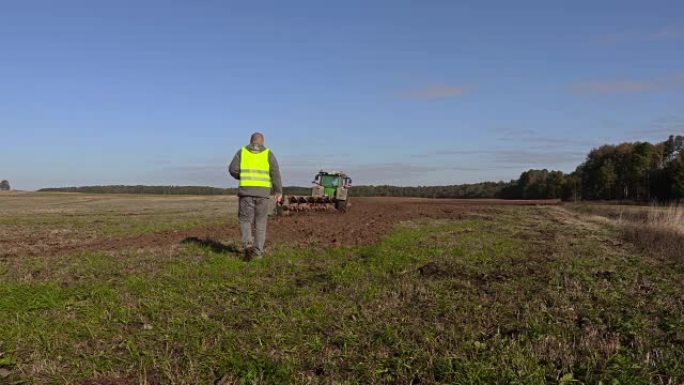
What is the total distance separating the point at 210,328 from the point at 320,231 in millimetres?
9613

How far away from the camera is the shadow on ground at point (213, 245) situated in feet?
33.0

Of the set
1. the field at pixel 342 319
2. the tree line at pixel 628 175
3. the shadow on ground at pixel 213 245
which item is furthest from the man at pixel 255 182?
the tree line at pixel 628 175

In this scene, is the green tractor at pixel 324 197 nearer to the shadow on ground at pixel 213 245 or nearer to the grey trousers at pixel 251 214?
the shadow on ground at pixel 213 245

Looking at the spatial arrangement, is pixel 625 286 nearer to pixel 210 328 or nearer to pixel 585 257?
pixel 585 257

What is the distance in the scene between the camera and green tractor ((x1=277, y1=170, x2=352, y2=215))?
966 inches

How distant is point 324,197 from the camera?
27.4 metres

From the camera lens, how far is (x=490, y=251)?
32.7ft

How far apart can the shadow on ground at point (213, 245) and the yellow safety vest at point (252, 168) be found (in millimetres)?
1533

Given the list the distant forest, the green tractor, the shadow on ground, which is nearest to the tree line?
the distant forest

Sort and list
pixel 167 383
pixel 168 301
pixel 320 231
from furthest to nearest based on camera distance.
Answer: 1. pixel 320 231
2. pixel 168 301
3. pixel 167 383

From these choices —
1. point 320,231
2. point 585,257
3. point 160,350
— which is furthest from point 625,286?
point 320,231

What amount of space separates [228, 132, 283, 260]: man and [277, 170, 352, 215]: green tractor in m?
12.4

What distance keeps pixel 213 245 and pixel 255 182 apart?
96.8 inches

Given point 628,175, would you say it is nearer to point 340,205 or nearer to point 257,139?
point 340,205
